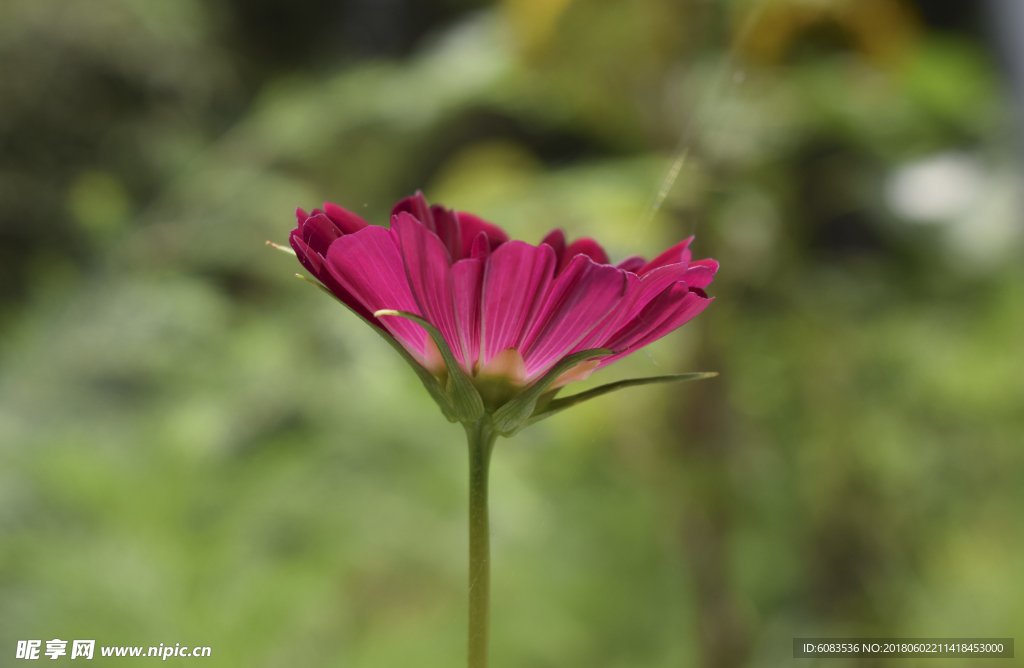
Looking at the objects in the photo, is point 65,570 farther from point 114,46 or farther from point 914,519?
point 114,46

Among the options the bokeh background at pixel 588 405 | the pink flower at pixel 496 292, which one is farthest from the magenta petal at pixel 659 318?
the bokeh background at pixel 588 405

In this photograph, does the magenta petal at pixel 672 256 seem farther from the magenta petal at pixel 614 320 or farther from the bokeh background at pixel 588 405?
the bokeh background at pixel 588 405

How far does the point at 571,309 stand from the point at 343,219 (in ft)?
0.08

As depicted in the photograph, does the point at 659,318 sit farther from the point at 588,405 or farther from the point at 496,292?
the point at 588,405

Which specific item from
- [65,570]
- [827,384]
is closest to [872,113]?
[827,384]

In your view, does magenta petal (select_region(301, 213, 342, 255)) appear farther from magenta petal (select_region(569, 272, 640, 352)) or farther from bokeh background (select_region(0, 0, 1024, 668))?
bokeh background (select_region(0, 0, 1024, 668))

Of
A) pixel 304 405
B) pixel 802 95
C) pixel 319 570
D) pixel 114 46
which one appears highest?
pixel 114 46

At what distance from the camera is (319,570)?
41 centimetres

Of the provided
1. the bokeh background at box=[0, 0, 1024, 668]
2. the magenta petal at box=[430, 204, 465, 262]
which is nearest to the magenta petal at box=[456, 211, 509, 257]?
the magenta petal at box=[430, 204, 465, 262]

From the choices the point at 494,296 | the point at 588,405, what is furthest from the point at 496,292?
the point at 588,405

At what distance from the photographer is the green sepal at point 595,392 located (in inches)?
2.8

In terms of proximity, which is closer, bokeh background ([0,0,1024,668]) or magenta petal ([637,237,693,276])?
magenta petal ([637,237,693,276])

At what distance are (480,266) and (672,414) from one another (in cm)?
41

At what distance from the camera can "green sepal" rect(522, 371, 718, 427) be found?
0.07 meters
